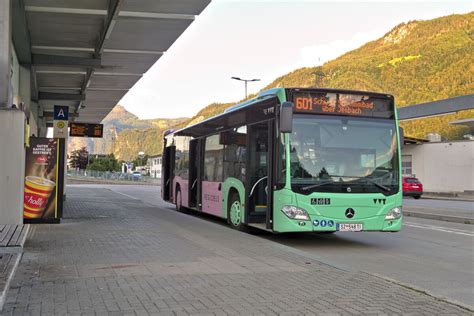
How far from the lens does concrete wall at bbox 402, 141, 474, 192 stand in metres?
43.7

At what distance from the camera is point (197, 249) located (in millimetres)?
9656

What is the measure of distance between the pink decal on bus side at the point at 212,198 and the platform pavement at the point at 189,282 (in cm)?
417

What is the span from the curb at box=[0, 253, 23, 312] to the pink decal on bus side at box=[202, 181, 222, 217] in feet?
23.1

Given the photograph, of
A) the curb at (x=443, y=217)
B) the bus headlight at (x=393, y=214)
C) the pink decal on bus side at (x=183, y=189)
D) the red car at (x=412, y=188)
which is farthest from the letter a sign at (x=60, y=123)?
the red car at (x=412, y=188)

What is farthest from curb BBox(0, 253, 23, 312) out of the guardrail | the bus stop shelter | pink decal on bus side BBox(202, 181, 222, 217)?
the guardrail

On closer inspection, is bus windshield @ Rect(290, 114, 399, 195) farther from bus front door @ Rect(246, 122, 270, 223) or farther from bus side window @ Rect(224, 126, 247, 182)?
bus side window @ Rect(224, 126, 247, 182)

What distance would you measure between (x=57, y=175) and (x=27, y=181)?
2.15 ft

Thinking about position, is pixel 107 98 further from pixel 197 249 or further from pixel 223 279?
pixel 223 279

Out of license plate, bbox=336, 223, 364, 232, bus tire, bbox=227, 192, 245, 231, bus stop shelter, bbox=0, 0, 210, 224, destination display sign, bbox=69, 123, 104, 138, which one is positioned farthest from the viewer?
destination display sign, bbox=69, 123, 104, 138

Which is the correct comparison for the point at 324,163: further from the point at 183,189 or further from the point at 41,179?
the point at 183,189

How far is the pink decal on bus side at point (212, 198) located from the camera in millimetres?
14827

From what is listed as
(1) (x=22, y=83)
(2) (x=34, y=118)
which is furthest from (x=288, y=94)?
(2) (x=34, y=118)

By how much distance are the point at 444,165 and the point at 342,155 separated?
3757 centimetres

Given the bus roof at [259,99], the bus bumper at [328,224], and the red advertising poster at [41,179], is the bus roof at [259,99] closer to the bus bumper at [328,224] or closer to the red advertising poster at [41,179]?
the bus bumper at [328,224]
